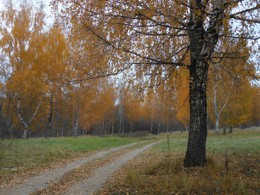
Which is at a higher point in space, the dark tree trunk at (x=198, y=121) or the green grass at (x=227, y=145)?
the dark tree trunk at (x=198, y=121)

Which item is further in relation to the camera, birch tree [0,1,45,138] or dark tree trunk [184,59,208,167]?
→ birch tree [0,1,45,138]

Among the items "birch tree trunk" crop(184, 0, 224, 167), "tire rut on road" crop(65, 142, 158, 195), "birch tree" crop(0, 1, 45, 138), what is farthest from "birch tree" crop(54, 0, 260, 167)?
"birch tree" crop(0, 1, 45, 138)

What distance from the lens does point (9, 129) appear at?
16.4m

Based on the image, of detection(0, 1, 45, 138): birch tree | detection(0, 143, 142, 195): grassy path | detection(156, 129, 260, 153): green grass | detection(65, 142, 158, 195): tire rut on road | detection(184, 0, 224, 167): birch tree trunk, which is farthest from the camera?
detection(0, 1, 45, 138): birch tree

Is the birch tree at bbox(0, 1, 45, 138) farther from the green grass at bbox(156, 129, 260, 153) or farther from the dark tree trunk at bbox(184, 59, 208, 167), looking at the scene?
the dark tree trunk at bbox(184, 59, 208, 167)

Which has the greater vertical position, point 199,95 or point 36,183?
point 199,95

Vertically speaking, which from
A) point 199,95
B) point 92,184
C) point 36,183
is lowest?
point 36,183

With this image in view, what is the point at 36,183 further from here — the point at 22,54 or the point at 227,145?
the point at 22,54

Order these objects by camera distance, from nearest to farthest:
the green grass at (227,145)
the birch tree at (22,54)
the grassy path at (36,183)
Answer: the grassy path at (36,183) → the green grass at (227,145) → the birch tree at (22,54)

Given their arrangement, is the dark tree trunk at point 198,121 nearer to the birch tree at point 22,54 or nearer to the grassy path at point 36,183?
the grassy path at point 36,183

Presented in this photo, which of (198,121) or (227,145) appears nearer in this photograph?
(198,121)

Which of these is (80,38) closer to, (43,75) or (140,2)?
(140,2)

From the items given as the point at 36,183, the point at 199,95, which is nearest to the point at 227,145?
the point at 199,95

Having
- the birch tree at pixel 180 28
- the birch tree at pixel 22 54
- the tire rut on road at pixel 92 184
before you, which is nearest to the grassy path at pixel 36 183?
the tire rut on road at pixel 92 184
